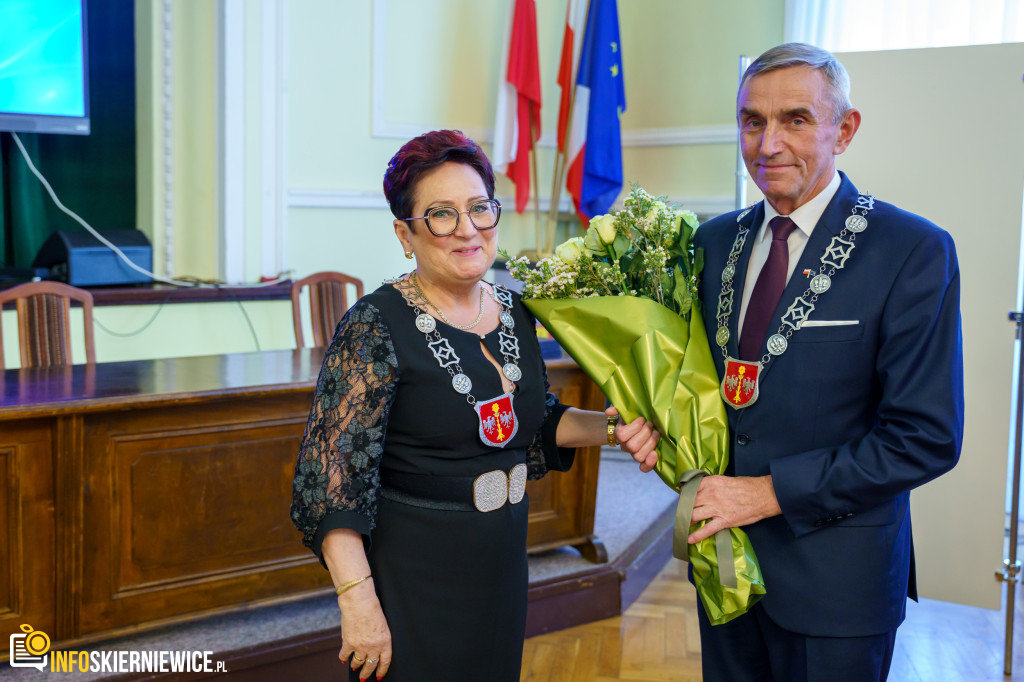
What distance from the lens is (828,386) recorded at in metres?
1.55

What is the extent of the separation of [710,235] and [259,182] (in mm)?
3678

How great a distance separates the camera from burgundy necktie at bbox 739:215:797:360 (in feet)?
5.35

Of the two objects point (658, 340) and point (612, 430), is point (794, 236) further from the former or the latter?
point (612, 430)

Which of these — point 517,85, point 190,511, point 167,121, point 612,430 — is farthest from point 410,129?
point 612,430

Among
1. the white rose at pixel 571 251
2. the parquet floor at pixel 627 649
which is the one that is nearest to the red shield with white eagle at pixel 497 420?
the white rose at pixel 571 251

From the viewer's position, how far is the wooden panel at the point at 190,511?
101 inches

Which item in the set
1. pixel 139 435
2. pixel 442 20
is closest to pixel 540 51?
pixel 442 20

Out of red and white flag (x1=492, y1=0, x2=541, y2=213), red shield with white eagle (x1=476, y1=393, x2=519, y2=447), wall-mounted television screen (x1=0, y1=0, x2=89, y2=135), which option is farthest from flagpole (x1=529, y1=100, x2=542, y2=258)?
red shield with white eagle (x1=476, y1=393, x2=519, y2=447)

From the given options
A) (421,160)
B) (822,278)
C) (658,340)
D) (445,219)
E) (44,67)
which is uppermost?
(44,67)

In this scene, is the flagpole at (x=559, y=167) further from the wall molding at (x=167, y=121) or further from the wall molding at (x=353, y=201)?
the wall molding at (x=167, y=121)

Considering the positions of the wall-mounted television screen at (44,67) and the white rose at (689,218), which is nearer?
the white rose at (689,218)

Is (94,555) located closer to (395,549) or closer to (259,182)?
(395,549)

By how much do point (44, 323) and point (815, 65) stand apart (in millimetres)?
3039

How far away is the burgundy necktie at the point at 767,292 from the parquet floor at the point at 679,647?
1.82 metres
